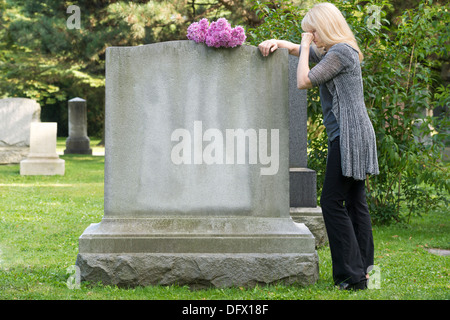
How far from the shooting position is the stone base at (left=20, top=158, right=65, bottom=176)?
1373cm

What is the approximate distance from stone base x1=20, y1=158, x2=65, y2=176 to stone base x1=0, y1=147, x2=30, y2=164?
237 centimetres

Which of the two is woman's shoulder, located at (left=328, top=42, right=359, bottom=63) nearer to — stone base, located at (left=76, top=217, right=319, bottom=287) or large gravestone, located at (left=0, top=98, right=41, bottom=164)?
stone base, located at (left=76, top=217, right=319, bottom=287)

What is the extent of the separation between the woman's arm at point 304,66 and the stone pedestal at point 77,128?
57.5 feet

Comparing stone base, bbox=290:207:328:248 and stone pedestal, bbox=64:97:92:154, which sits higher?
stone pedestal, bbox=64:97:92:154

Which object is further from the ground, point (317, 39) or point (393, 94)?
point (317, 39)

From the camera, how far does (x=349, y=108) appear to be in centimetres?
429

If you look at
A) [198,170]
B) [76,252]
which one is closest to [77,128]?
[76,252]

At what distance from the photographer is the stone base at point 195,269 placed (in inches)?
172

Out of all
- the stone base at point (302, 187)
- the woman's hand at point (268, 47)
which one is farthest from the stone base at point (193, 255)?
the stone base at point (302, 187)

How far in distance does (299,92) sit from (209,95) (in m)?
2.07

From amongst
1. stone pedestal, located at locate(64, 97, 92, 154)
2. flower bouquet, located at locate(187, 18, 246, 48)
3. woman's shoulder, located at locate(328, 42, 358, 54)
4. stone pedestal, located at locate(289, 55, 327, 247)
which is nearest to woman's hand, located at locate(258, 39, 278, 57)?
flower bouquet, located at locate(187, 18, 246, 48)

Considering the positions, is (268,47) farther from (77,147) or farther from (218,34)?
(77,147)

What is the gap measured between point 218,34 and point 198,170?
978 millimetres
